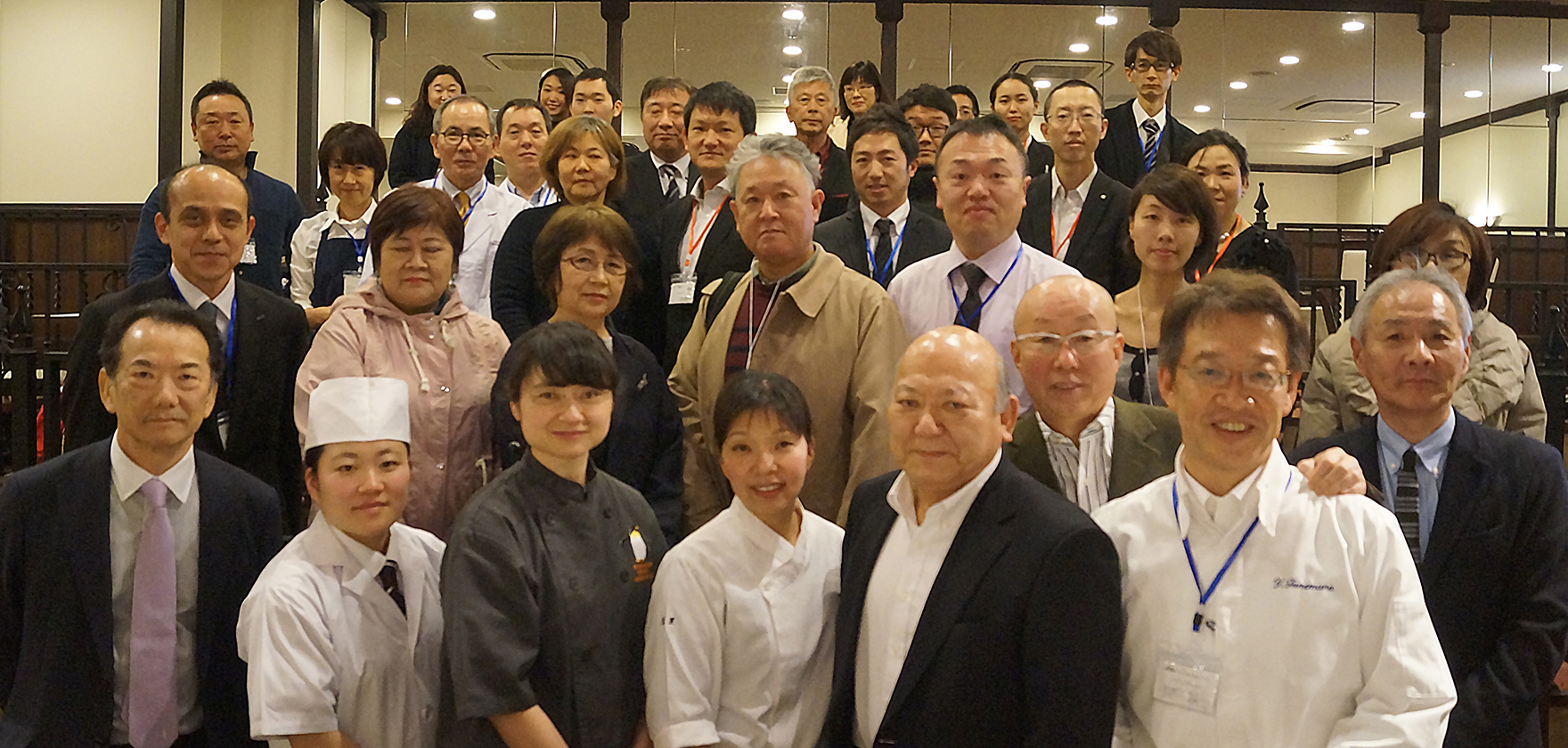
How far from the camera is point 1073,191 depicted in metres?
4.36

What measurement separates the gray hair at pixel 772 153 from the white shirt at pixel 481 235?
1.04m

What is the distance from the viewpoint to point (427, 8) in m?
9.20

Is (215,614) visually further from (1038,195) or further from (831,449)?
(1038,195)

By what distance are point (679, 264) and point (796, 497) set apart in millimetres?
1554

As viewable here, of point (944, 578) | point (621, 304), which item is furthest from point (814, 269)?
point (944, 578)

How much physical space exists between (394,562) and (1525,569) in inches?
90.9

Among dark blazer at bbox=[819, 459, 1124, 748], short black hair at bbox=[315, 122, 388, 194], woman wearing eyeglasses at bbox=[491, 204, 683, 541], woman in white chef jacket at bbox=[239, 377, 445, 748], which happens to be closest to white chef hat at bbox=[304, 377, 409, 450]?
woman in white chef jacket at bbox=[239, 377, 445, 748]

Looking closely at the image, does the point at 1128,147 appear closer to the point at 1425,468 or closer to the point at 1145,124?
the point at 1145,124

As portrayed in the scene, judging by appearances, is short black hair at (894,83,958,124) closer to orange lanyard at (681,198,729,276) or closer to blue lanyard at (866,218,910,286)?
blue lanyard at (866,218,910,286)

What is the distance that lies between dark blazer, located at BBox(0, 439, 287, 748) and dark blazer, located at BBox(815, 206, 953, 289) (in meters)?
1.90

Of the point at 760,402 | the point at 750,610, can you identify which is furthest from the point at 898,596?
the point at 760,402

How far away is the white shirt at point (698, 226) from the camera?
3.81 m

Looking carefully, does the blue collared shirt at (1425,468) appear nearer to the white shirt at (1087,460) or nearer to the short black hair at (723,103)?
the white shirt at (1087,460)

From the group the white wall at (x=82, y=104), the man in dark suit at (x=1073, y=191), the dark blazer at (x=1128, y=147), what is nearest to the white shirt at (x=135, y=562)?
Result: the man in dark suit at (x=1073, y=191)
